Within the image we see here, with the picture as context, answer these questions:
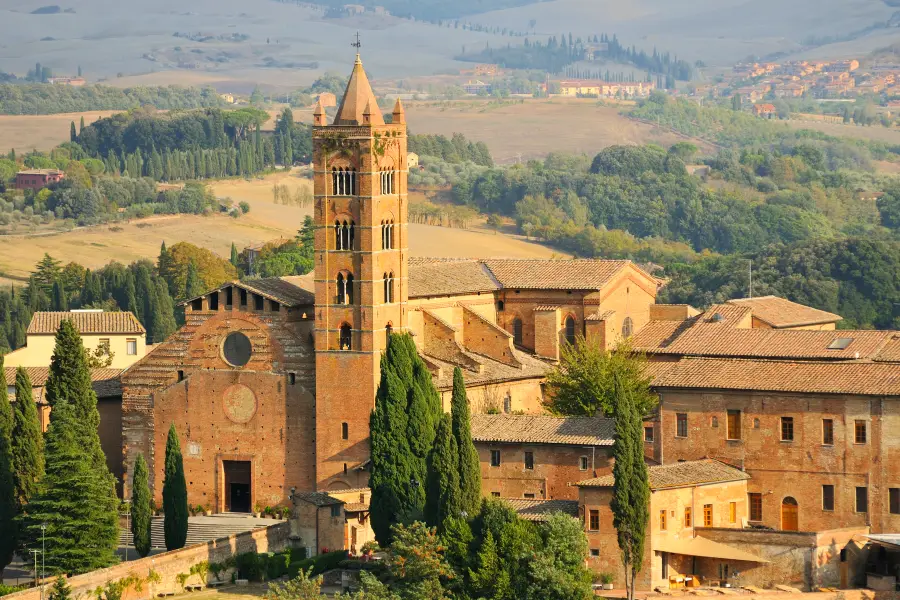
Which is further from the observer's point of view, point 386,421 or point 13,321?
point 13,321

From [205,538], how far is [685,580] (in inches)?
589

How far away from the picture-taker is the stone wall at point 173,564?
56219 mm

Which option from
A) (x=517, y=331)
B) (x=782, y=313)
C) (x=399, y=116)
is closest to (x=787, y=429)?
(x=782, y=313)

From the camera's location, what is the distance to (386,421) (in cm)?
6394

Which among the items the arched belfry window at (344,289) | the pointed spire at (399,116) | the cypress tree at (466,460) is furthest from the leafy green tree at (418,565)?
the pointed spire at (399,116)

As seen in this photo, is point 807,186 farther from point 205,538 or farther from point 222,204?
point 205,538

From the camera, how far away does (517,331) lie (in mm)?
75312

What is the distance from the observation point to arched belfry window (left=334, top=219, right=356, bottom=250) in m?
67.7

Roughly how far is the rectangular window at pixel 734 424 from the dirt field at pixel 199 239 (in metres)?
71.0

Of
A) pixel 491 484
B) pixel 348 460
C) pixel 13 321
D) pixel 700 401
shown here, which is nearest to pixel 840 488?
pixel 700 401

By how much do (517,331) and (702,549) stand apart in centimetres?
1863

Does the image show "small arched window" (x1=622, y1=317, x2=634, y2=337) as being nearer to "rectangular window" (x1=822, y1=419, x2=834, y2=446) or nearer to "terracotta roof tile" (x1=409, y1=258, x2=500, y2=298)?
"terracotta roof tile" (x1=409, y1=258, x2=500, y2=298)

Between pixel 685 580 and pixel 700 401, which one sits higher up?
pixel 700 401

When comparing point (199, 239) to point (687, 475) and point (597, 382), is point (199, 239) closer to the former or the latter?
point (597, 382)
